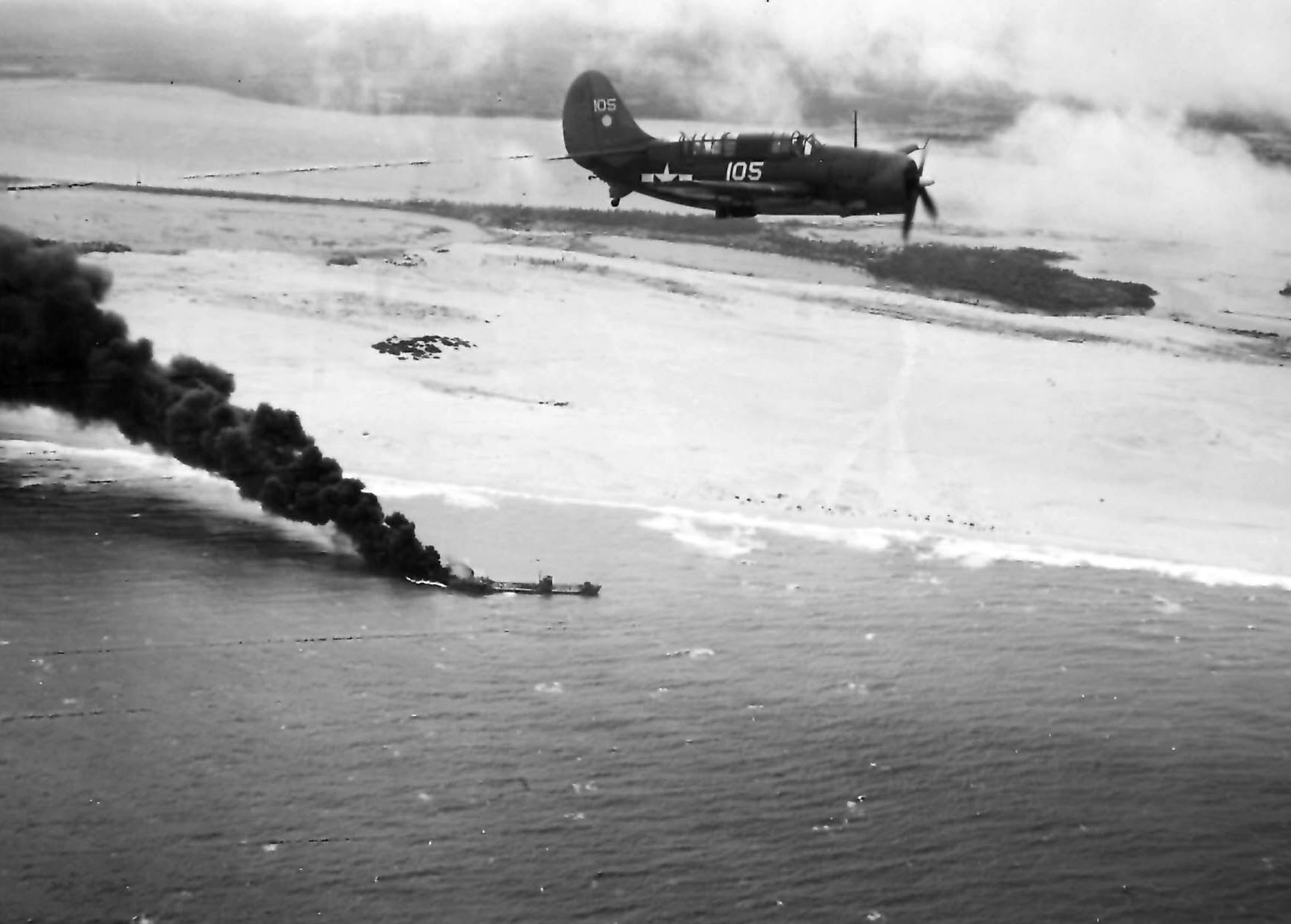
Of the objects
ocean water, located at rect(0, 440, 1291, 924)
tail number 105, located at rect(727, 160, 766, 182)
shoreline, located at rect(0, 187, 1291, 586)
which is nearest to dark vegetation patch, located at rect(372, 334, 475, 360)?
shoreline, located at rect(0, 187, 1291, 586)

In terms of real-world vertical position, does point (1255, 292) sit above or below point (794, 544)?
above

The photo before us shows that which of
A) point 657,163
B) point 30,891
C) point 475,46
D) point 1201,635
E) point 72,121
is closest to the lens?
point 30,891

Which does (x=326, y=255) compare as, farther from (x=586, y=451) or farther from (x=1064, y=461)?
(x=1064, y=461)

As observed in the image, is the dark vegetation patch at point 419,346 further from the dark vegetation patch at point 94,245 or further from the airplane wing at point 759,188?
the airplane wing at point 759,188

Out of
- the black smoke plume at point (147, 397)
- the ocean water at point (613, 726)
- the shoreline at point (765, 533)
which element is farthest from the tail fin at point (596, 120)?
the shoreline at point (765, 533)

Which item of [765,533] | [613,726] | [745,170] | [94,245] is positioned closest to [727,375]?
[765,533]

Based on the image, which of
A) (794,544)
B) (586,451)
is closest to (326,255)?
(586,451)

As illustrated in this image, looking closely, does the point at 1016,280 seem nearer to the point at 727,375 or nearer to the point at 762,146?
the point at 727,375

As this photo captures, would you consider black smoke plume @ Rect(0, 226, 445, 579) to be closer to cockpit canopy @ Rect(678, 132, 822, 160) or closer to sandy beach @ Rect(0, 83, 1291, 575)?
sandy beach @ Rect(0, 83, 1291, 575)
